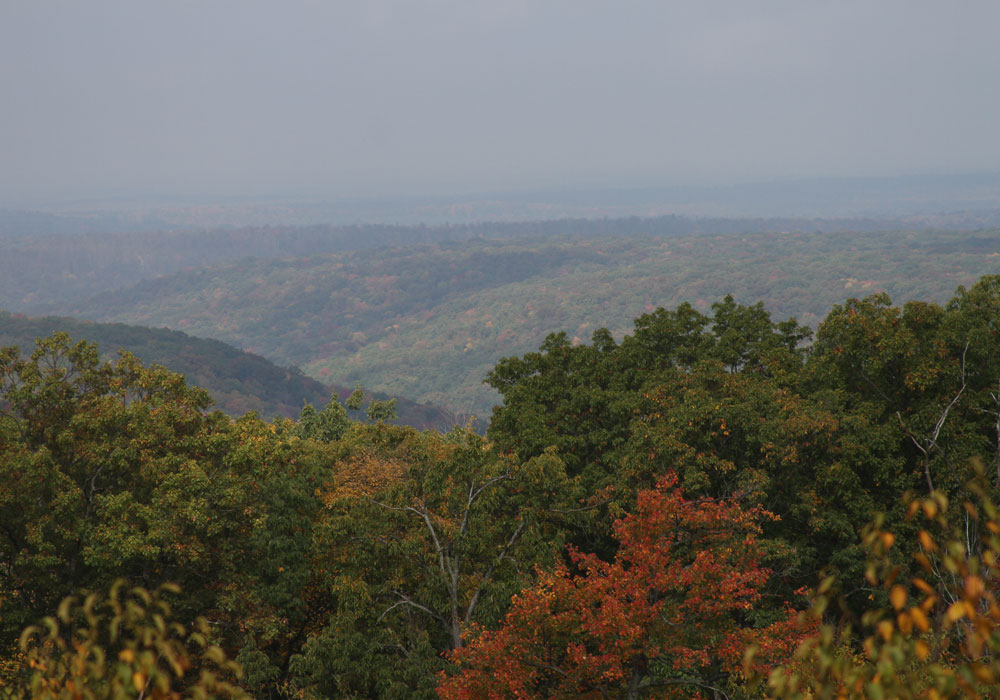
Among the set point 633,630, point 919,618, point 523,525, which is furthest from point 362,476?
point 919,618

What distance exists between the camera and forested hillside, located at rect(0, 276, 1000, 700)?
1586cm

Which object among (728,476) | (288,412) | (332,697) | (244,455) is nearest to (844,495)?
(728,476)

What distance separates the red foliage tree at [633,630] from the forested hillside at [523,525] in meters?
0.07

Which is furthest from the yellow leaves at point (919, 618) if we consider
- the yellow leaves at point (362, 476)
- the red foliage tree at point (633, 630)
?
the yellow leaves at point (362, 476)

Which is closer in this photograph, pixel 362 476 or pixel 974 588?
pixel 974 588

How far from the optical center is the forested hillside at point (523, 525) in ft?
52.0

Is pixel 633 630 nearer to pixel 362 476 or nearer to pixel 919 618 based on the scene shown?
pixel 919 618

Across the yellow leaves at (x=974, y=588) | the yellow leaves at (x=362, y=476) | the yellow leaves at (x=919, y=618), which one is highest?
the yellow leaves at (x=974, y=588)

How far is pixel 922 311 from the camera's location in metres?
23.5

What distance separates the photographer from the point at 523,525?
807 inches

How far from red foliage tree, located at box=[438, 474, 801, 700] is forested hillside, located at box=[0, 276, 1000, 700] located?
7 cm

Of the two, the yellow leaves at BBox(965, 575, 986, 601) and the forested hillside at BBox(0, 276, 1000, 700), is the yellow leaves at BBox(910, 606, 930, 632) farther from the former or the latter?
the forested hillside at BBox(0, 276, 1000, 700)

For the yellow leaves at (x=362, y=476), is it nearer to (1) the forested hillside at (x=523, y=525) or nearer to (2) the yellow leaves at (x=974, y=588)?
(1) the forested hillside at (x=523, y=525)

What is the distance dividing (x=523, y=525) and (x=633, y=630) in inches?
263
